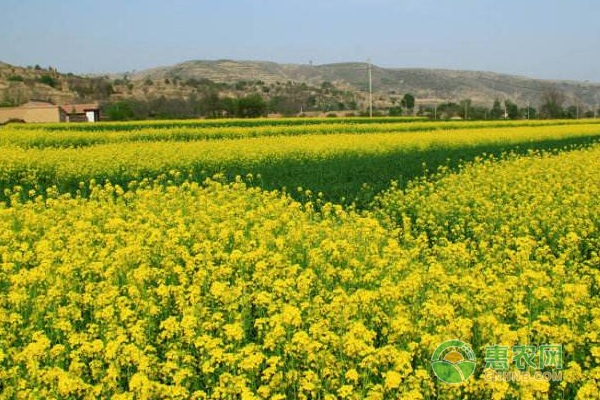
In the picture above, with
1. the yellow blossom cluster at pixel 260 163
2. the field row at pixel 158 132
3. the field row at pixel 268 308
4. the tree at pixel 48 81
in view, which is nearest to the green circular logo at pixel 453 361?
the field row at pixel 268 308

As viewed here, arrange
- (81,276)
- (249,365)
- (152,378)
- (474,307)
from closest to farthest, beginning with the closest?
(249,365) → (152,378) → (474,307) → (81,276)

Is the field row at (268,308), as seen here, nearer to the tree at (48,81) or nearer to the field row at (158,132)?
the field row at (158,132)

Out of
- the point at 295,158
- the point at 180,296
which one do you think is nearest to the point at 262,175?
the point at 295,158

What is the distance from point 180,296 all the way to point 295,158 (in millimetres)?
11276

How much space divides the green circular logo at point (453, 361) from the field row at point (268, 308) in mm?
68

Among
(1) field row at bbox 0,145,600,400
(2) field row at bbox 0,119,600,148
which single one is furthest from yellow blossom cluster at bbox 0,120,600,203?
(2) field row at bbox 0,119,600,148

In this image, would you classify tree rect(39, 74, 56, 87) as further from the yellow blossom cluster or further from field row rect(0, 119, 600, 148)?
the yellow blossom cluster

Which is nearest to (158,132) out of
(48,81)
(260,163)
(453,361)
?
(260,163)

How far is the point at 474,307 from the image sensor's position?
4844 mm

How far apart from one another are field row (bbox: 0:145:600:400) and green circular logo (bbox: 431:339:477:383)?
0.22 ft

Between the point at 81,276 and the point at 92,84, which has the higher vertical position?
the point at 92,84

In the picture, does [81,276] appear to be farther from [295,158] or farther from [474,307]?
[295,158]

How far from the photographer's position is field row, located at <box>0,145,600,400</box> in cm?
383

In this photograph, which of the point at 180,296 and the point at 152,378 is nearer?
the point at 152,378
